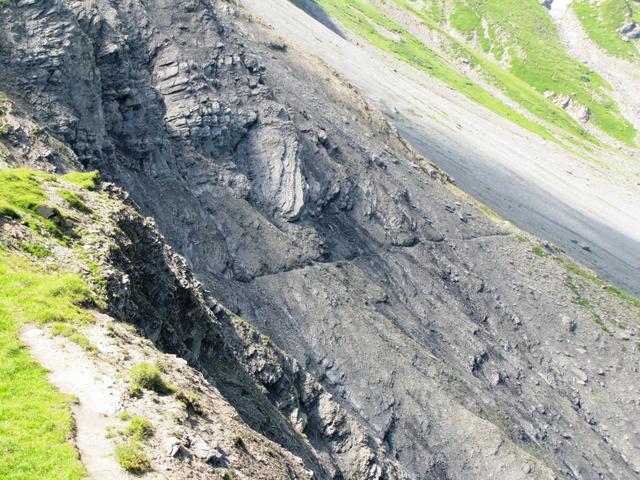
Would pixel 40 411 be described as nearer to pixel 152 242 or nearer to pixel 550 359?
pixel 152 242

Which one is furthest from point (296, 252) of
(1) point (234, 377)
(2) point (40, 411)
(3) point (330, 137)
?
(2) point (40, 411)

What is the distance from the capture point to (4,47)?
33875mm

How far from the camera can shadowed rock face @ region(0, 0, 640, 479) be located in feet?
121

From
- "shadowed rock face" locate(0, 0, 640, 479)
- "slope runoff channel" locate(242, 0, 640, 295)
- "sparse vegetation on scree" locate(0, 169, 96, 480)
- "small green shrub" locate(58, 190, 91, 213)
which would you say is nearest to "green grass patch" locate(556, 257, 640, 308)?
"shadowed rock face" locate(0, 0, 640, 479)

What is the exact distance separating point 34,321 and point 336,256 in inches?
1472

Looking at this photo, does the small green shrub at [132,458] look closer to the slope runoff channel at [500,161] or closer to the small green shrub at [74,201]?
the small green shrub at [74,201]

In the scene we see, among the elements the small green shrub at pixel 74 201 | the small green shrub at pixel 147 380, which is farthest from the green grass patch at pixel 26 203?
the small green shrub at pixel 147 380

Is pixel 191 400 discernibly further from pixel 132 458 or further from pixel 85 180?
pixel 85 180

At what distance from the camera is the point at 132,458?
11625mm

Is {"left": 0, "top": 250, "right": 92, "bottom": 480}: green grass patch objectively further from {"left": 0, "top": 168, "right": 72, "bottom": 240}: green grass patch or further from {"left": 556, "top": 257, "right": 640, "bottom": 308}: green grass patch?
{"left": 556, "top": 257, "right": 640, "bottom": 308}: green grass patch

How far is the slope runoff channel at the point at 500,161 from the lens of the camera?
312 feet

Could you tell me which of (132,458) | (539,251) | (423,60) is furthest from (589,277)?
(423,60)

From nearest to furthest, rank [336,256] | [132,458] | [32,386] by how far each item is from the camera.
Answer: [132,458], [32,386], [336,256]

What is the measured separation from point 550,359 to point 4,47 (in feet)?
166
